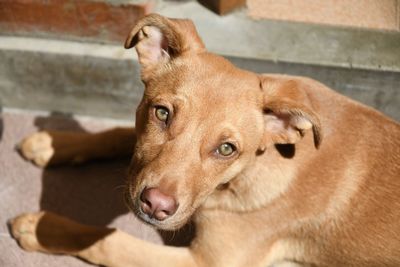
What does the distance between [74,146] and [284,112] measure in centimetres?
201

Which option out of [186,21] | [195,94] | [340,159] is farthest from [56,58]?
[340,159]

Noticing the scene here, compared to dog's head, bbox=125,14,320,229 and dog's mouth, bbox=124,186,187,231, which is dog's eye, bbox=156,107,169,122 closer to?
dog's head, bbox=125,14,320,229

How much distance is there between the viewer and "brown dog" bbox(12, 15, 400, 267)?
2861 millimetres

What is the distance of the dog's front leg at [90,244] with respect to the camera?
11.7 ft

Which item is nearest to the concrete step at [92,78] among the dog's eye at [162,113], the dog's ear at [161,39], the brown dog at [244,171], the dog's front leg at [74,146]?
the dog's front leg at [74,146]

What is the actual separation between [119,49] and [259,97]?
1.66 meters

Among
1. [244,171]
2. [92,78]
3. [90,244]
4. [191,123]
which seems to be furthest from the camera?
[92,78]

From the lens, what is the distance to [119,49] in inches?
170

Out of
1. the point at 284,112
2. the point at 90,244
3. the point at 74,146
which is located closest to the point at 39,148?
the point at 74,146

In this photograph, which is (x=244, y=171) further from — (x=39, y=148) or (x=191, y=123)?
(x=39, y=148)

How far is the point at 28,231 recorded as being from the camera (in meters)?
3.82

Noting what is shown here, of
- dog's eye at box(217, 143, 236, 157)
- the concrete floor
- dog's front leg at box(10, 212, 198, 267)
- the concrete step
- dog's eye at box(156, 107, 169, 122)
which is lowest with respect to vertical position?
the concrete floor

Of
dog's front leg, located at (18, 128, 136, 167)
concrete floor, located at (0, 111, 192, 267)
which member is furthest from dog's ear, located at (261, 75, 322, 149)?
dog's front leg, located at (18, 128, 136, 167)

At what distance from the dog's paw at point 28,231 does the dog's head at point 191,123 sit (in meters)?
1.17
